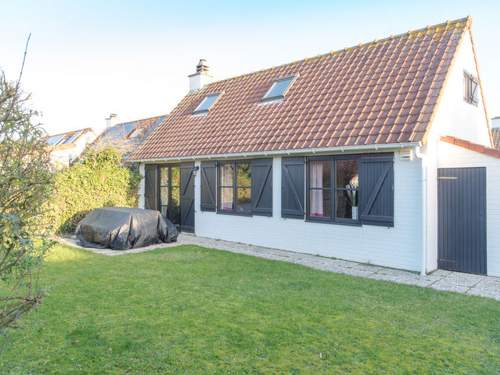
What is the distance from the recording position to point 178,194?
1341 cm

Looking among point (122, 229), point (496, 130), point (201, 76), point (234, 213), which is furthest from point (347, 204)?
point (496, 130)

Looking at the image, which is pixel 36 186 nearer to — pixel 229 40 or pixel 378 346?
pixel 378 346

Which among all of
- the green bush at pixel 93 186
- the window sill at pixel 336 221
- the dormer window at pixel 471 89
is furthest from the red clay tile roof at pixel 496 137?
the green bush at pixel 93 186

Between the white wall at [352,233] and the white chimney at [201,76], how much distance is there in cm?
720

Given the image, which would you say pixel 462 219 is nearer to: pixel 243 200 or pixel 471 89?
pixel 471 89

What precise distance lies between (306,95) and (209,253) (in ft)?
16.9

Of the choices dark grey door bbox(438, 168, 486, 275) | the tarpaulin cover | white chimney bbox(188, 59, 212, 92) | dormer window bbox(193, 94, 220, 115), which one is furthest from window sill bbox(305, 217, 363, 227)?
white chimney bbox(188, 59, 212, 92)

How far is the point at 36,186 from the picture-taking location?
2.45m

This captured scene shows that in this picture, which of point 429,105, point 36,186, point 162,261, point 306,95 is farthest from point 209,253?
point 36,186

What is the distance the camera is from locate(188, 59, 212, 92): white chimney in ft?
54.0

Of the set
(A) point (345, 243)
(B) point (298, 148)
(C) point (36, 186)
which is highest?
(B) point (298, 148)

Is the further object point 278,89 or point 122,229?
point 278,89

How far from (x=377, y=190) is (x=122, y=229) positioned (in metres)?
6.43

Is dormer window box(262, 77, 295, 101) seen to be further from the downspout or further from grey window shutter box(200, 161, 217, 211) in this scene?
the downspout
